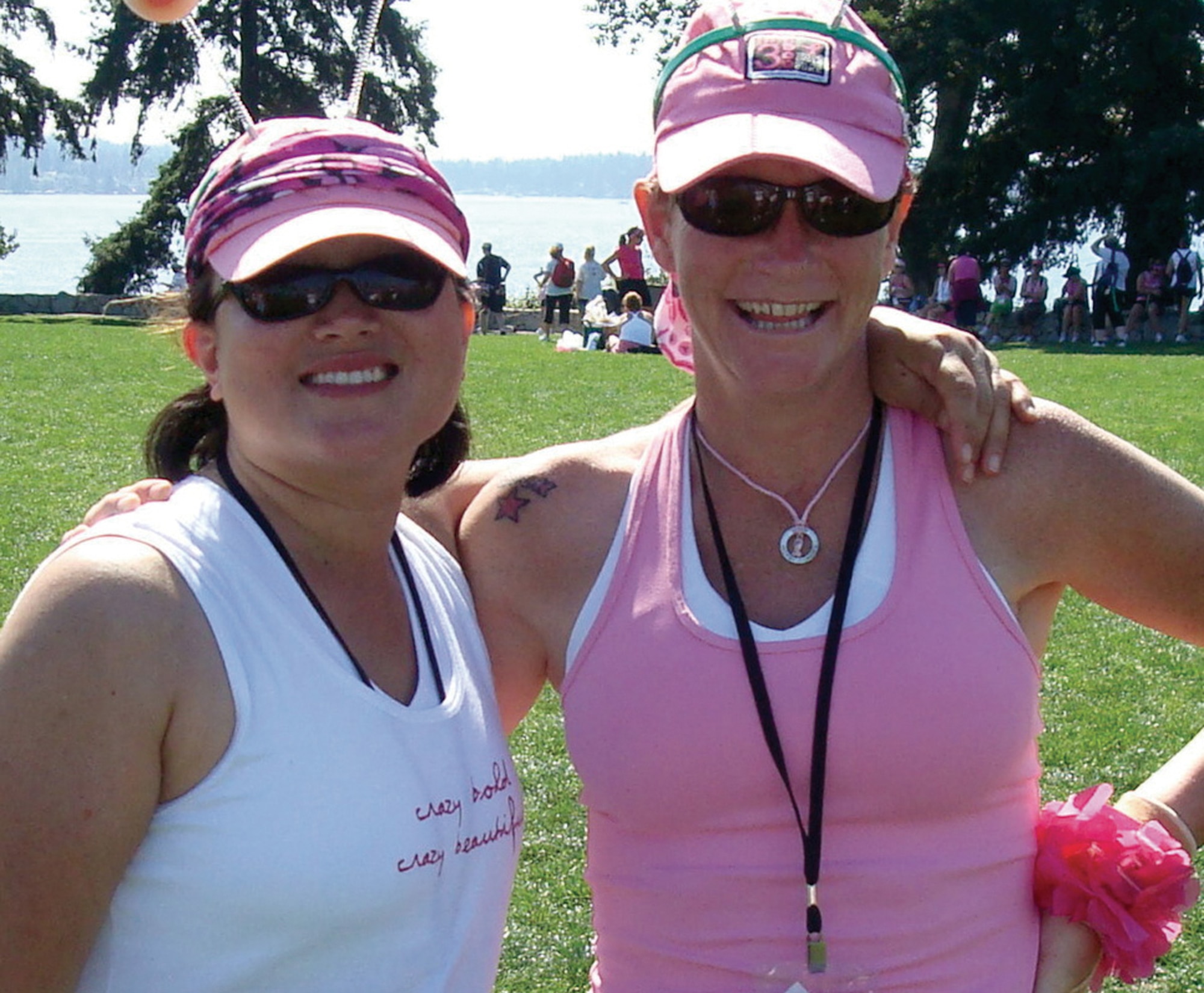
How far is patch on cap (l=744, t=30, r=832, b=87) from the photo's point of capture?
7.49 feet

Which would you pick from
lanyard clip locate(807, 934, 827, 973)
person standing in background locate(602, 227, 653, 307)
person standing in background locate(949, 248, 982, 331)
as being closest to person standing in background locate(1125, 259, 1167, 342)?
person standing in background locate(949, 248, 982, 331)

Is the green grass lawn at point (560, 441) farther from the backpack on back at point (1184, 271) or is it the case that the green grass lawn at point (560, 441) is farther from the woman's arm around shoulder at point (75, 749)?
the backpack on back at point (1184, 271)

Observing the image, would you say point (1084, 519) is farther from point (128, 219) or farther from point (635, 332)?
point (128, 219)

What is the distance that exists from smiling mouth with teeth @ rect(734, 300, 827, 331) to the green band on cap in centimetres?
40

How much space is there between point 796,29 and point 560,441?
943cm

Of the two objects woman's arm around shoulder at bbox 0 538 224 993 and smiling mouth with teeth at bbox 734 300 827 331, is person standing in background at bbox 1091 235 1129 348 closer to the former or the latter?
smiling mouth with teeth at bbox 734 300 827 331

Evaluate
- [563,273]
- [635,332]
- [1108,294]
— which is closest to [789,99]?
[635,332]

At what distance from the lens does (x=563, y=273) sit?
2397cm

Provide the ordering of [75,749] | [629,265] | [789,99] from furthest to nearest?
[629,265]
[789,99]
[75,749]

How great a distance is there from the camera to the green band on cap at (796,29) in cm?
232

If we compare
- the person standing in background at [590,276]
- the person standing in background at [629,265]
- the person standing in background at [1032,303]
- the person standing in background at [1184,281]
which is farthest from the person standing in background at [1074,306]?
the person standing in background at [590,276]

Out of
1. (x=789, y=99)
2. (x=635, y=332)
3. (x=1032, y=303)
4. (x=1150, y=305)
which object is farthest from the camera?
(x=1032, y=303)

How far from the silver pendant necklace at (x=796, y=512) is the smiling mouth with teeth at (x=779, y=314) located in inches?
9.8

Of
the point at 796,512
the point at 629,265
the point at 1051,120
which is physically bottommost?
the point at 629,265
